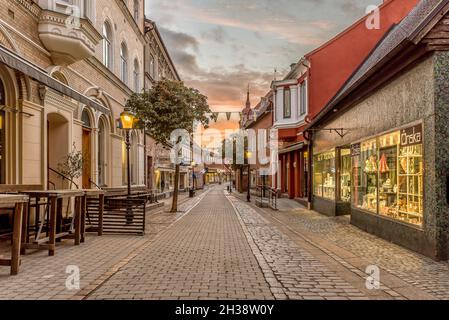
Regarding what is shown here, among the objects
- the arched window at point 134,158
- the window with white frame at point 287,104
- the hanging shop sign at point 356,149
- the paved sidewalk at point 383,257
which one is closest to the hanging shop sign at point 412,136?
the paved sidewalk at point 383,257

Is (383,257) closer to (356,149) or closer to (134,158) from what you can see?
(356,149)

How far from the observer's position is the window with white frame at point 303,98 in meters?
23.3

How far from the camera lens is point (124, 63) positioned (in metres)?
21.3

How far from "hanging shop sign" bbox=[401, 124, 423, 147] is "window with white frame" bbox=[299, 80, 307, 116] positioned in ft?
48.2

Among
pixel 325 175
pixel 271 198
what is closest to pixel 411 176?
pixel 325 175

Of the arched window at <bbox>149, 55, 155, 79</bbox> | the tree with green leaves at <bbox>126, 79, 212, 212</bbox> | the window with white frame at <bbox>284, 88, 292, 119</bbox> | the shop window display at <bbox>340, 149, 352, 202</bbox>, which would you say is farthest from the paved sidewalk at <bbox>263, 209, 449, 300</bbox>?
the arched window at <bbox>149, 55, 155, 79</bbox>

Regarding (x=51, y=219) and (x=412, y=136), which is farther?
(x=412, y=136)

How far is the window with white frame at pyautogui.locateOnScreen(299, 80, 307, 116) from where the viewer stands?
23281 mm

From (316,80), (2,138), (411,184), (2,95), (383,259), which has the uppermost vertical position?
(316,80)

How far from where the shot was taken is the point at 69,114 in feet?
42.5

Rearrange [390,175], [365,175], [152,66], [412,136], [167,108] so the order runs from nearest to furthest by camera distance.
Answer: [412,136] < [390,175] < [365,175] < [167,108] < [152,66]

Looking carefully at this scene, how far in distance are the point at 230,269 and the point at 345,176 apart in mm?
9711
